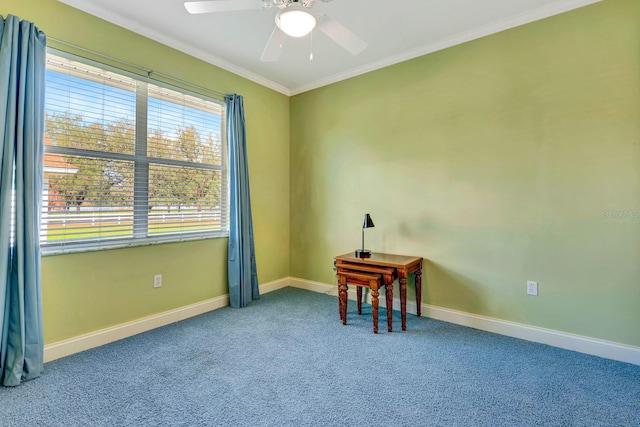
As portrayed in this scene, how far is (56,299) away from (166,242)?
871mm

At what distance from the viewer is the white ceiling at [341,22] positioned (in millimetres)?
2336

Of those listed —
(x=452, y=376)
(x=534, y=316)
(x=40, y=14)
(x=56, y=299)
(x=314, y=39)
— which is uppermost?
Result: (x=314, y=39)

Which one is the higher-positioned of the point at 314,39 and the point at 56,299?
the point at 314,39

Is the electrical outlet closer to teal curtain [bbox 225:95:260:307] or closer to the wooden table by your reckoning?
the wooden table

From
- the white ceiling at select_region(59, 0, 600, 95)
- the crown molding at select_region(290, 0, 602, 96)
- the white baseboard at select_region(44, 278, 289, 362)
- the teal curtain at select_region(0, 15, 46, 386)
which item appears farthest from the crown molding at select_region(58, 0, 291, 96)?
the white baseboard at select_region(44, 278, 289, 362)

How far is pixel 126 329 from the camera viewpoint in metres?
2.53

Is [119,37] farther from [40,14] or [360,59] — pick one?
[360,59]

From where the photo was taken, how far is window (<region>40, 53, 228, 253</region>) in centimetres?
222

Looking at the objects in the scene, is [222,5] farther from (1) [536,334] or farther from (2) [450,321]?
(1) [536,334]

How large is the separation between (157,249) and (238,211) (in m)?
0.87

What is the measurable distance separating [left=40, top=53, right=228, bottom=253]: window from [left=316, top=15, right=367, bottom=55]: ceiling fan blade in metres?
1.78

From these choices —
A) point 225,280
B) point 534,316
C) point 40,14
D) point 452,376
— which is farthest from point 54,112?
point 534,316

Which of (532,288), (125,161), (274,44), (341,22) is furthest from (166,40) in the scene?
(532,288)

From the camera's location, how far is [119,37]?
8.24 feet
